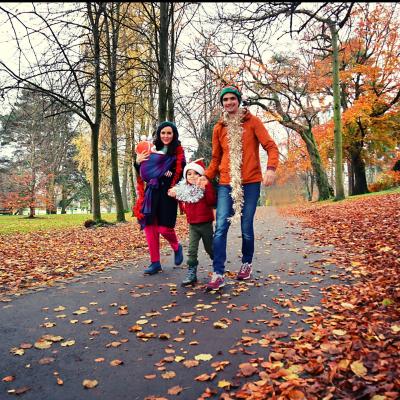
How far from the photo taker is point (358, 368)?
8.57ft

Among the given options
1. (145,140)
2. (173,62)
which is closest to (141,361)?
(145,140)

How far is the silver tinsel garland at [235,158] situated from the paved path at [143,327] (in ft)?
3.51

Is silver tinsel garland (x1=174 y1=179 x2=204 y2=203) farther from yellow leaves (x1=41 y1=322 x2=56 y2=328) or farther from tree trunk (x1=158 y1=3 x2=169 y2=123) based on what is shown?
tree trunk (x1=158 y1=3 x2=169 y2=123)

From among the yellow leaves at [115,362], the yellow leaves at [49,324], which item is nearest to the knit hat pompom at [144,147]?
the yellow leaves at [49,324]

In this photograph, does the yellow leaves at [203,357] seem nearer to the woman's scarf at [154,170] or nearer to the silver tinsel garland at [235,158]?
the silver tinsel garland at [235,158]

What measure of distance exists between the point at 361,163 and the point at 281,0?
21.0 metres

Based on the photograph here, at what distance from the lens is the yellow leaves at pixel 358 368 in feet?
8.39

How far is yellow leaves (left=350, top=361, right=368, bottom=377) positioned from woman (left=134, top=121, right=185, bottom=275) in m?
3.41

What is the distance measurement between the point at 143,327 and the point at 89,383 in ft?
3.37

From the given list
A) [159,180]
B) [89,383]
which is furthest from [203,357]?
[159,180]

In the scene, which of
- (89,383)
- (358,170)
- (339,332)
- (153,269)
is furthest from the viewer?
(358,170)

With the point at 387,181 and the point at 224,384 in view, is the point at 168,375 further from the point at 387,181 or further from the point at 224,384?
the point at 387,181

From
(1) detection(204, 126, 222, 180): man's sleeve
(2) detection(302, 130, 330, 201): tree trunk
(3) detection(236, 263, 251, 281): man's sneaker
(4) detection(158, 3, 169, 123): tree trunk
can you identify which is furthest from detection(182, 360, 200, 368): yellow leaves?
(2) detection(302, 130, 330, 201): tree trunk

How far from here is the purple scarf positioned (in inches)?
218
